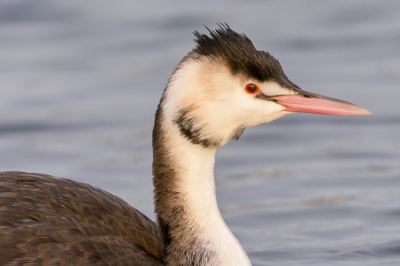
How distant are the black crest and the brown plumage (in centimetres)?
123

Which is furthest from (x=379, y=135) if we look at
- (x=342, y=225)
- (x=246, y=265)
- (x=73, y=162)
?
(x=246, y=265)

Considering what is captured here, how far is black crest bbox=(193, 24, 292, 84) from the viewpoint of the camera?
4.96 meters

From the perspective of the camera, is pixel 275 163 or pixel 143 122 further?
pixel 143 122

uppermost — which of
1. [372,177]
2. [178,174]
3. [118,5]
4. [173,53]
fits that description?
[118,5]

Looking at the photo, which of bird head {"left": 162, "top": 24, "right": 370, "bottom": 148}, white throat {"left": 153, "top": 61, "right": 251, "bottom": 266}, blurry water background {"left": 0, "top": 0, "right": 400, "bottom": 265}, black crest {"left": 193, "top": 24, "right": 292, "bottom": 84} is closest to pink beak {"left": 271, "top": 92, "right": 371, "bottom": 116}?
bird head {"left": 162, "top": 24, "right": 370, "bottom": 148}

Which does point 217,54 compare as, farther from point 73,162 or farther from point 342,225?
point 73,162

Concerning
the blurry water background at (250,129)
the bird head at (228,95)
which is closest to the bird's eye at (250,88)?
the bird head at (228,95)

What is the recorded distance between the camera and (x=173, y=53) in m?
11.0

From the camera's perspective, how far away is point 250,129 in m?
9.38

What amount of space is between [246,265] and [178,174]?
80 cm

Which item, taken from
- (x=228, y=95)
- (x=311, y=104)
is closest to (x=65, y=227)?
(x=228, y=95)

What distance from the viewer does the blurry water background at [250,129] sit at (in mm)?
7391

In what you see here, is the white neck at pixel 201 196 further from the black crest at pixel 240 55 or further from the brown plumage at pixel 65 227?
the black crest at pixel 240 55

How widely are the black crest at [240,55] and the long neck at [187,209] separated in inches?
19.7
